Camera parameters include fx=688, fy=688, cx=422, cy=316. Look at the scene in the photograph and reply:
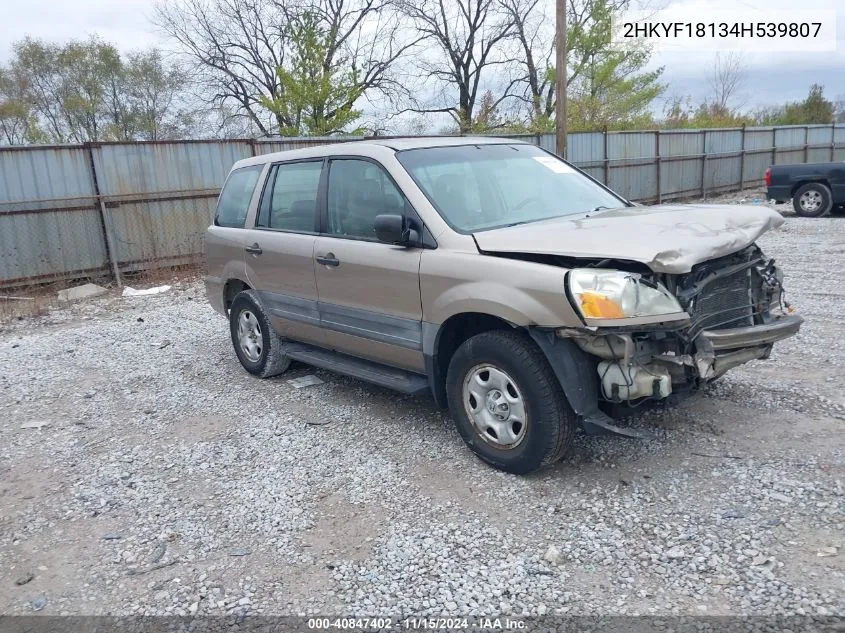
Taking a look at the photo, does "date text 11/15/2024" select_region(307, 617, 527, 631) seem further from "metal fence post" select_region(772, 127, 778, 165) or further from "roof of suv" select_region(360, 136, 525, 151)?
"metal fence post" select_region(772, 127, 778, 165)

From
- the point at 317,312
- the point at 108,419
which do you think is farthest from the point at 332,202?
the point at 108,419

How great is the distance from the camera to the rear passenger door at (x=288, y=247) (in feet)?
17.0

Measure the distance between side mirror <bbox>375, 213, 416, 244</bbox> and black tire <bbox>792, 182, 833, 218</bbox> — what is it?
1454 centimetres

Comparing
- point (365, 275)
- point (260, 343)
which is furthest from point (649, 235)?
point (260, 343)

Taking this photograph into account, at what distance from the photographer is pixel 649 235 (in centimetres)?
355

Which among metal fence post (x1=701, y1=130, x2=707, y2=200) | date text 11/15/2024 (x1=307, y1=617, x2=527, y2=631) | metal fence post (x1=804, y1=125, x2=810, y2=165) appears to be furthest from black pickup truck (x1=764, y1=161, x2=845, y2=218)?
date text 11/15/2024 (x1=307, y1=617, x2=527, y2=631)

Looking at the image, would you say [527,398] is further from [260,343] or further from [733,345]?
[260,343]

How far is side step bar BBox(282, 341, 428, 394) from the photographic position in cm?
445

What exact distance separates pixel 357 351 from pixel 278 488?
4.05 feet

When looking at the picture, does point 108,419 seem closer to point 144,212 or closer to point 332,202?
point 332,202

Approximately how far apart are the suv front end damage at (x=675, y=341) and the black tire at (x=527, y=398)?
134 mm

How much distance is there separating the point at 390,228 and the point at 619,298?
1.43 m

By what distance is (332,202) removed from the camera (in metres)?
5.01

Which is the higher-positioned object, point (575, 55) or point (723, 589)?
point (575, 55)
